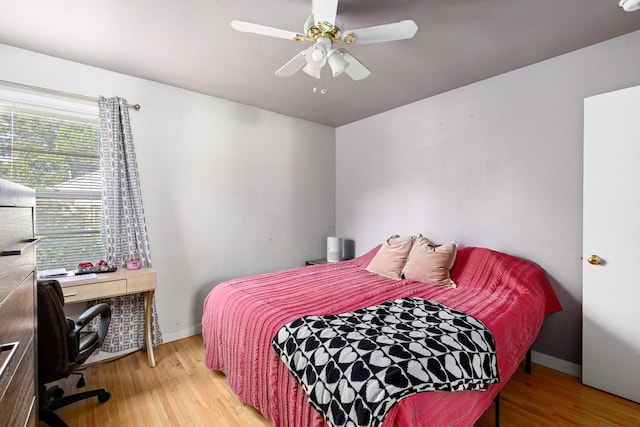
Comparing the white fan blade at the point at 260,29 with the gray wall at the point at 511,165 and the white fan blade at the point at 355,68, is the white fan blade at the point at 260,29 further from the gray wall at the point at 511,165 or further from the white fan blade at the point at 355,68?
the gray wall at the point at 511,165

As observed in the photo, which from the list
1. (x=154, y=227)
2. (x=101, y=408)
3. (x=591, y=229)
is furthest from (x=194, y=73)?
(x=591, y=229)

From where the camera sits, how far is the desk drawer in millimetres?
2105

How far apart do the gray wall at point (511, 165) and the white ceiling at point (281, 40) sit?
0.68 ft

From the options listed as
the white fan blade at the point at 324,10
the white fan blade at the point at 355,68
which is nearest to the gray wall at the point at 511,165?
the white fan blade at the point at 355,68

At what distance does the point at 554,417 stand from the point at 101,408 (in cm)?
294

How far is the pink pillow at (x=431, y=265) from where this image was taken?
98.4 inches

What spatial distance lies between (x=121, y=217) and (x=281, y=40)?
2.04 meters

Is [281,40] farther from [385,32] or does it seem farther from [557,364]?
[557,364]

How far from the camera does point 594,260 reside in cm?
208

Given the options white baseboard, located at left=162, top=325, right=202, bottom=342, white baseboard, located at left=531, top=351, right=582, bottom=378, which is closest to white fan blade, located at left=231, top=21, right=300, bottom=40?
white baseboard, located at left=162, top=325, right=202, bottom=342

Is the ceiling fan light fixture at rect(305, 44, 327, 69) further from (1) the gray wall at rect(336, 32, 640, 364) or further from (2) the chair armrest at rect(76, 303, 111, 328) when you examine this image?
(2) the chair armrest at rect(76, 303, 111, 328)

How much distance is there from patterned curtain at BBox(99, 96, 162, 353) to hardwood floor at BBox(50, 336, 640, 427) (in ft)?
1.00

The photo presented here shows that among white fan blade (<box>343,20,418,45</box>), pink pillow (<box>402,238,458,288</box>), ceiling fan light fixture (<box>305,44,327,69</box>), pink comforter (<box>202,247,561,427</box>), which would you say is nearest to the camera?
pink comforter (<box>202,247,561,427</box>)

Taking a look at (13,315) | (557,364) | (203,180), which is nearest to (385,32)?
(13,315)
